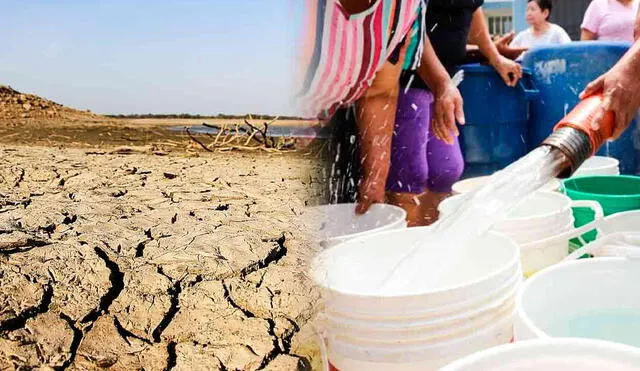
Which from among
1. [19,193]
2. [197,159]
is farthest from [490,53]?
[197,159]

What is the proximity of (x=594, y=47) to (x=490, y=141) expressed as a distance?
556 mm

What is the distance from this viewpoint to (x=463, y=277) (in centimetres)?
120

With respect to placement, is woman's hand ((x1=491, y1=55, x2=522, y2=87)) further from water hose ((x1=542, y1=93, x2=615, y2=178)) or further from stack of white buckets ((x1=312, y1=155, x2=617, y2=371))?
stack of white buckets ((x1=312, y1=155, x2=617, y2=371))

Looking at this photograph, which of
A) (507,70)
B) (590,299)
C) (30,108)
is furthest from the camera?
(30,108)

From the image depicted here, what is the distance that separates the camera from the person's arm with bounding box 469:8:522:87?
2.55 m

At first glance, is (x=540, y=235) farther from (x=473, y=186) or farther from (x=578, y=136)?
(x=473, y=186)

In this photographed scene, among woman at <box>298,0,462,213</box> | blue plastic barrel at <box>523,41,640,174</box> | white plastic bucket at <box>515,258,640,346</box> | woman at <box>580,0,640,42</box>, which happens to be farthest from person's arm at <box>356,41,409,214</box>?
woman at <box>580,0,640,42</box>

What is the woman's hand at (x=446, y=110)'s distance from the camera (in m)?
2.05

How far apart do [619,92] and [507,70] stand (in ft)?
3.65

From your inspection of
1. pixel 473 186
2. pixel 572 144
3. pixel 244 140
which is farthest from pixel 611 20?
pixel 244 140

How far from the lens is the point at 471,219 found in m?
1.27

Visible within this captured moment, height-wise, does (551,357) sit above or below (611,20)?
below

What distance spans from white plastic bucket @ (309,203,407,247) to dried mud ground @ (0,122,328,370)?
0.08 meters

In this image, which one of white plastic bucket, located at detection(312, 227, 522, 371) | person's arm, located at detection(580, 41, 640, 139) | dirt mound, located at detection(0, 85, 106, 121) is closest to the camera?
white plastic bucket, located at detection(312, 227, 522, 371)
